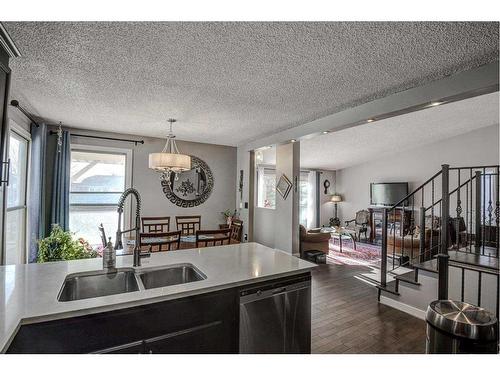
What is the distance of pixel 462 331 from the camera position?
3.86 feet

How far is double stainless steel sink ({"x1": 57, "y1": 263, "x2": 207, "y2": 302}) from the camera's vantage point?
1.50m

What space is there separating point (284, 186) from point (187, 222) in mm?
2056

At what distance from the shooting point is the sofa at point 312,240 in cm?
491

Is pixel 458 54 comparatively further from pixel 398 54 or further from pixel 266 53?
pixel 266 53

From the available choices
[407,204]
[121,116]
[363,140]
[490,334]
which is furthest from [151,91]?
[407,204]

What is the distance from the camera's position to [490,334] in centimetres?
116

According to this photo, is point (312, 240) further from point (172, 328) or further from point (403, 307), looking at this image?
point (172, 328)

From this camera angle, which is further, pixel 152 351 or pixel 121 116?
pixel 121 116

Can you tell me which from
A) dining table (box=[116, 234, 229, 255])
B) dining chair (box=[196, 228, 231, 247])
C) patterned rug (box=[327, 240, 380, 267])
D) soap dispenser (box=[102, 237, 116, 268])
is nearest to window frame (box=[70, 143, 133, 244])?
dining table (box=[116, 234, 229, 255])

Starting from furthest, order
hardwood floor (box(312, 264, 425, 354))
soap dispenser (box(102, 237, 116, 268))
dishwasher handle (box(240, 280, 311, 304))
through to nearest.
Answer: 1. hardwood floor (box(312, 264, 425, 354))
2. soap dispenser (box(102, 237, 116, 268))
3. dishwasher handle (box(240, 280, 311, 304))

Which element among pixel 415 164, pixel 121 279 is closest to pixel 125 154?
pixel 121 279

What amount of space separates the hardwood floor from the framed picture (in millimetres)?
1676

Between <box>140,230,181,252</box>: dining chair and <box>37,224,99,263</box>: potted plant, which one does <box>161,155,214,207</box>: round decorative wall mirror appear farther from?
<box>37,224,99,263</box>: potted plant
